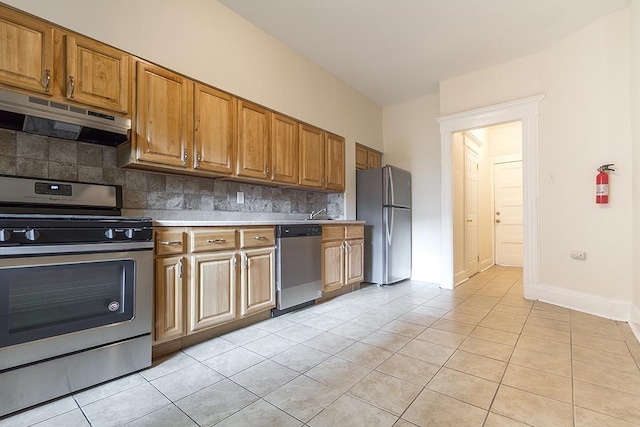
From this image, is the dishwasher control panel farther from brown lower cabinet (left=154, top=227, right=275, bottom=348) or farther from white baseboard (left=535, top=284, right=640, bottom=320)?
white baseboard (left=535, top=284, right=640, bottom=320)

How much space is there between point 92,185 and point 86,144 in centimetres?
31

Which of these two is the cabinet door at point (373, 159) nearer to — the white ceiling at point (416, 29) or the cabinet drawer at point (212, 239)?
the white ceiling at point (416, 29)

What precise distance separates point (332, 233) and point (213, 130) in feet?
5.52

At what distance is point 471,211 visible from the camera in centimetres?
488

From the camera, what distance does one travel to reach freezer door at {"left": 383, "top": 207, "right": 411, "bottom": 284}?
4090mm

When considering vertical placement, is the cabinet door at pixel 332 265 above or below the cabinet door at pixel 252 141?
below

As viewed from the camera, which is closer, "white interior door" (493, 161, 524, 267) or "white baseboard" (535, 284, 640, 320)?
"white baseboard" (535, 284, 640, 320)

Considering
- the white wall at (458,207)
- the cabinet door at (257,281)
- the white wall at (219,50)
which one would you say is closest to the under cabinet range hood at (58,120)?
the white wall at (219,50)

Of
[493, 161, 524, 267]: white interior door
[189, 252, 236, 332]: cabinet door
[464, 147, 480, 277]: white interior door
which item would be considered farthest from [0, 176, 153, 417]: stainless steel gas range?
[493, 161, 524, 267]: white interior door

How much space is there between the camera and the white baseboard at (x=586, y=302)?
108 inches

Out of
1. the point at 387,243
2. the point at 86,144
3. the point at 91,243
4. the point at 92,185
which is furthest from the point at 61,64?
the point at 387,243

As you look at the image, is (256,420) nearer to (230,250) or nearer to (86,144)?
(230,250)

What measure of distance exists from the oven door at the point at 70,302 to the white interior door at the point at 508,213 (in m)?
6.31

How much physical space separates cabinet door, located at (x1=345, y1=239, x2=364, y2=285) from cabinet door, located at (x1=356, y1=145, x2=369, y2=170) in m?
1.27
